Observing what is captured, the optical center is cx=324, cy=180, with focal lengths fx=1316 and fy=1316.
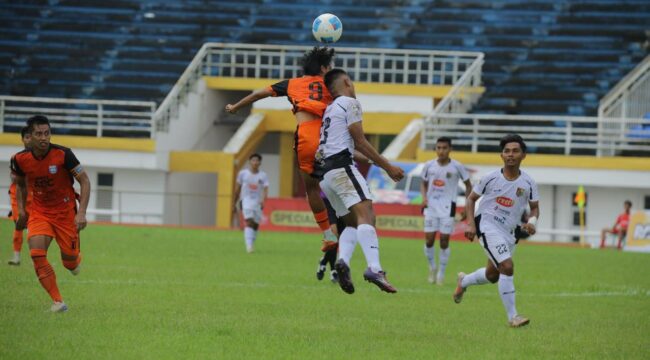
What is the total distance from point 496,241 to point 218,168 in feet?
96.0

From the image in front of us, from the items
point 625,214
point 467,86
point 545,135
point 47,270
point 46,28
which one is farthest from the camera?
point 46,28

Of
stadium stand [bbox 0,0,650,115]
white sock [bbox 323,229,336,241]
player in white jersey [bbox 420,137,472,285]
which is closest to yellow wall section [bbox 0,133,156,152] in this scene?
stadium stand [bbox 0,0,650,115]

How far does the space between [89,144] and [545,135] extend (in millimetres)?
14319

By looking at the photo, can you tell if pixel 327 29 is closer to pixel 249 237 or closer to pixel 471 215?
pixel 471 215

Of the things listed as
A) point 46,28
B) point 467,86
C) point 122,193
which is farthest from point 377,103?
point 46,28

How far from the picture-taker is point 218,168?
139ft

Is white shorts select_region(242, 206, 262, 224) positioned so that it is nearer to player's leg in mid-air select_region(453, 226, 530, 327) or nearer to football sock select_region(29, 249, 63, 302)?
player's leg in mid-air select_region(453, 226, 530, 327)

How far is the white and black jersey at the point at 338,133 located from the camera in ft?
41.5

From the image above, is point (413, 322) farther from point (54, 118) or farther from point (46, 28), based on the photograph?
point (46, 28)

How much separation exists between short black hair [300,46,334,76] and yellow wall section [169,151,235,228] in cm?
2805

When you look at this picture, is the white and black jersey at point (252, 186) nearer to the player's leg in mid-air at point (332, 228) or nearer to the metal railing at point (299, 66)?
the player's leg in mid-air at point (332, 228)

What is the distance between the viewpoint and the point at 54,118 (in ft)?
142

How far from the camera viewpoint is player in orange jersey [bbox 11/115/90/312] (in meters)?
13.1

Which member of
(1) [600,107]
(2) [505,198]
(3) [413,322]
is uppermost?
(1) [600,107]
